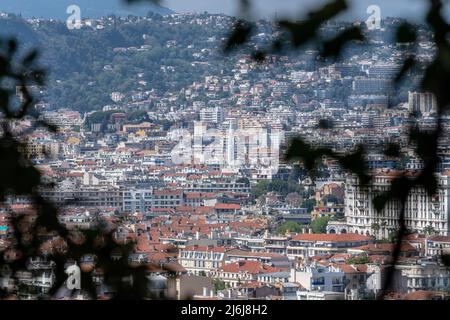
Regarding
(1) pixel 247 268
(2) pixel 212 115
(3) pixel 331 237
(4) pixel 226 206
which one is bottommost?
(1) pixel 247 268

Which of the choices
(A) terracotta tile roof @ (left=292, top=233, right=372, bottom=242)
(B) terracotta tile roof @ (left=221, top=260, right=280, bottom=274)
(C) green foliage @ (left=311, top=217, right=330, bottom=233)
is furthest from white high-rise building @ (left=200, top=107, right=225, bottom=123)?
(B) terracotta tile roof @ (left=221, top=260, right=280, bottom=274)

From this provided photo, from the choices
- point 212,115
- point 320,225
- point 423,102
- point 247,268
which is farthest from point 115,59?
point 423,102

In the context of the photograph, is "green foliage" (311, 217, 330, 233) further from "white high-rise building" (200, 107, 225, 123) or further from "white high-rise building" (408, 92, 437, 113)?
"white high-rise building" (408, 92, 437, 113)

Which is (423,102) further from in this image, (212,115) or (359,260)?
(212,115)

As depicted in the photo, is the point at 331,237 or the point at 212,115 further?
the point at 212,115

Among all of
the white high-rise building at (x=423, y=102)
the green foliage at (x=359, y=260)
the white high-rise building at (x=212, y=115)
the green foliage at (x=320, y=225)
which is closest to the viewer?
the white high-rise building at (x=423, y=102)


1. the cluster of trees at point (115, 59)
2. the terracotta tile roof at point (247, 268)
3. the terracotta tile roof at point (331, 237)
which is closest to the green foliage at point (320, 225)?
the terracotta tile roof at point (331, 237)

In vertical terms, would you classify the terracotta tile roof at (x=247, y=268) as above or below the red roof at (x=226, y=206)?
below

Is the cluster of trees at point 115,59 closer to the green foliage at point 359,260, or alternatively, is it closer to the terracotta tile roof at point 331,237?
the terracotta tile roof at point 331,237
